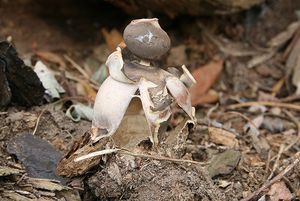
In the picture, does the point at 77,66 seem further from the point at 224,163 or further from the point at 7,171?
the point at 7,171

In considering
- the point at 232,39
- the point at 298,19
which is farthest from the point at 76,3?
the point at 298,19

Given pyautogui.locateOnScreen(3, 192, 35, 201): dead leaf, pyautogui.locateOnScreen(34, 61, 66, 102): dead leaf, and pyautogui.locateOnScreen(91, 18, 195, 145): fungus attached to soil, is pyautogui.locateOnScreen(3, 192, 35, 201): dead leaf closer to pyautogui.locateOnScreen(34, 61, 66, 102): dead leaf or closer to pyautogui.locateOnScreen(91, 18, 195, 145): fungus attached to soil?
pyautogui.locateOnScreen(91, 18, 195, 145): fungus attached to soil

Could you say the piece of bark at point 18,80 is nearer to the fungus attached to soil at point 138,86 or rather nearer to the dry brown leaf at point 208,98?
the fungus attached to soil at point 138,86

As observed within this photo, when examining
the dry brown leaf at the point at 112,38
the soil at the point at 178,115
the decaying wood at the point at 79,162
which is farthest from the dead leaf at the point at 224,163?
the dry brown leaf at the point at 112,38

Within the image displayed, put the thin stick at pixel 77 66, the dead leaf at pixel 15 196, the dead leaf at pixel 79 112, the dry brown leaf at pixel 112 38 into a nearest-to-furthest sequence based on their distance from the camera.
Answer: the dead leaf at pixel 15 196 → the dead leaf at pixel 79 112 → the thin stick at pixel 77 66 → the dry brown leaf at pixel 112 38

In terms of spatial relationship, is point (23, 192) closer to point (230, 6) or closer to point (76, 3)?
point (230, 6)

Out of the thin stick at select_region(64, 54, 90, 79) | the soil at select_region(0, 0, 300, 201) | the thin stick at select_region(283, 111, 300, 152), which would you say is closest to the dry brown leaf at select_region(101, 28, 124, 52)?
the soil at select_region(0, 0, 300, 201)

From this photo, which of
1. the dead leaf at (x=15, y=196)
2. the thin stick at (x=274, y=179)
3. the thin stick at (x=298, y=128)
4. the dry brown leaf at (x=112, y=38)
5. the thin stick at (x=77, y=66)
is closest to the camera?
the dead leaf at (x=15, y=196)
